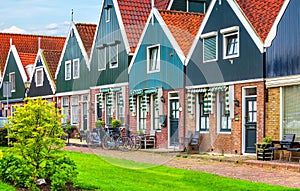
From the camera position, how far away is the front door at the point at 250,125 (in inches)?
872

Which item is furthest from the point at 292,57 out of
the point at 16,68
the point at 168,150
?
the point at 16,68

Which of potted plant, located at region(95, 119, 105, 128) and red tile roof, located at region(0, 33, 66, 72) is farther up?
red tile roof, located at region(0, 33, 66, 72)

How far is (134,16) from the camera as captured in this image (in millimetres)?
32281

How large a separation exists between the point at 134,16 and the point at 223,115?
1029 cm

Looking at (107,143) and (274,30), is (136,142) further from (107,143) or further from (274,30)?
(274,30)

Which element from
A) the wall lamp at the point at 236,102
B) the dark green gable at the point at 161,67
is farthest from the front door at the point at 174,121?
the wall lamp at the point at 236,102

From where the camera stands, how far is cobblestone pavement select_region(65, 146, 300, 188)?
51.8ft

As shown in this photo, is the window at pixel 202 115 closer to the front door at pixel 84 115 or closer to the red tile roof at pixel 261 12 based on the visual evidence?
the red tile roof at pixel 261 12

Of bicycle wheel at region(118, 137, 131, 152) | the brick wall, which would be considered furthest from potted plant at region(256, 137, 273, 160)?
bicycle wheel at region(118, 137, 131, 152)

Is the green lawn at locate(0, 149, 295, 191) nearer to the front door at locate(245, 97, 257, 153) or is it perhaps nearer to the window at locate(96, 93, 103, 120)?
the front door at locate(245, 97, 257, 153)

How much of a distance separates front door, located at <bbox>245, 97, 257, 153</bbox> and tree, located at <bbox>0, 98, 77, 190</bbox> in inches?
403

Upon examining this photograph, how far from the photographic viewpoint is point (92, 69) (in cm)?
3525

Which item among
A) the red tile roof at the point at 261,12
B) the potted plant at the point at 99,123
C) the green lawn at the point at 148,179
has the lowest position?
the green lawn at the point at 148,179

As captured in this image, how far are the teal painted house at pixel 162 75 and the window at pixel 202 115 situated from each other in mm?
909
